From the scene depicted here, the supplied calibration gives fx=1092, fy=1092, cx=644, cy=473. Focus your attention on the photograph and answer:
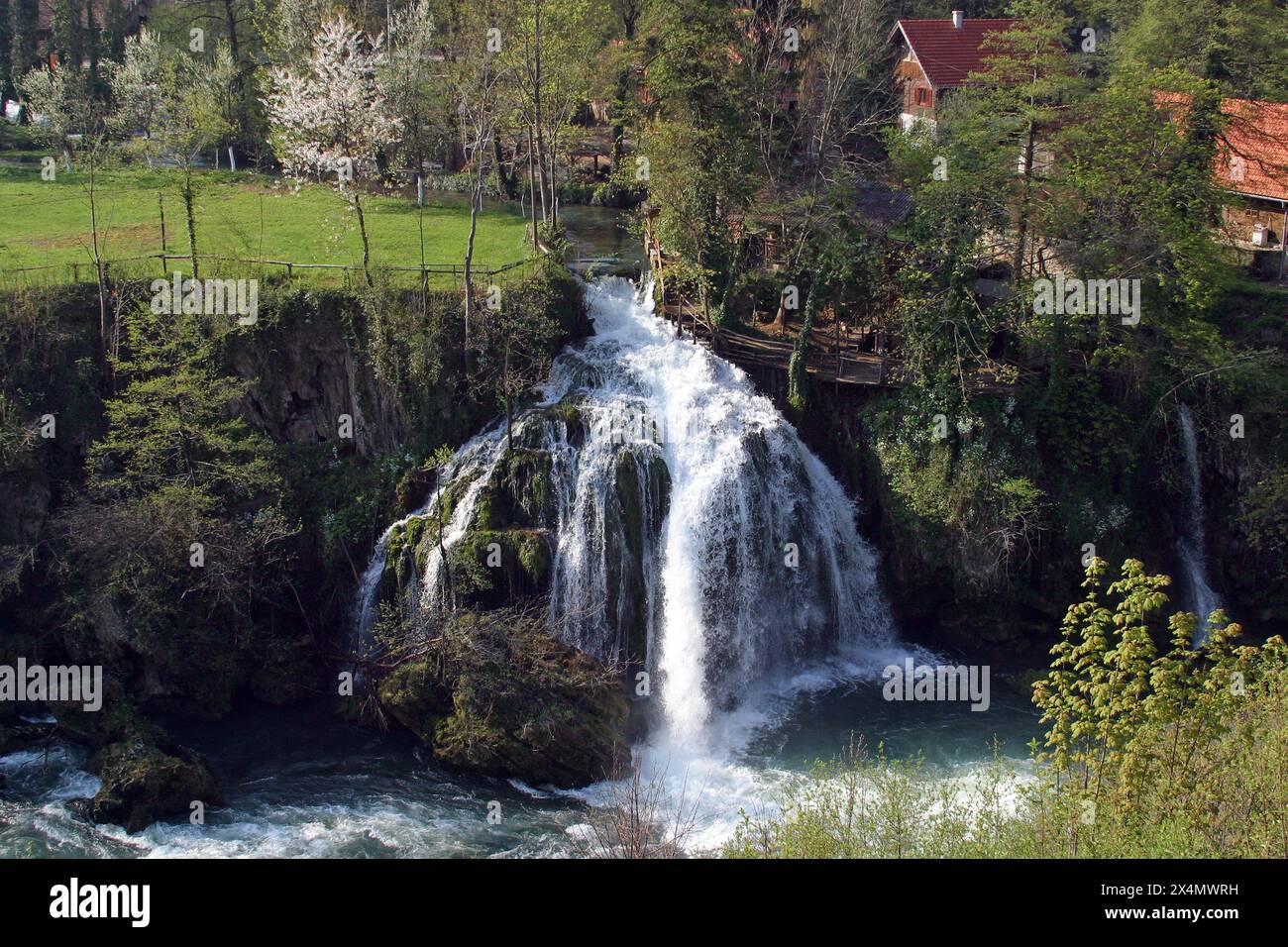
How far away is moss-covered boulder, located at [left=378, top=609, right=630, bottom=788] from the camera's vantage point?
76.5ft

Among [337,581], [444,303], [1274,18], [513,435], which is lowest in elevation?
[337,581]

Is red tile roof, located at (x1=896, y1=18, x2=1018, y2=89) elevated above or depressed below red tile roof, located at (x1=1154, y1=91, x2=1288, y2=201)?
above

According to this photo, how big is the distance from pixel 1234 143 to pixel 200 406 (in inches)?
1275

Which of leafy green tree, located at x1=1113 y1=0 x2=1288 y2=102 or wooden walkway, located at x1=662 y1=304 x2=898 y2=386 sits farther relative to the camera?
leafy green tree, located at x1=1113 y1=0 x2=1288 y2=102

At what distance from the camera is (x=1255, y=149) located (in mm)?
34938

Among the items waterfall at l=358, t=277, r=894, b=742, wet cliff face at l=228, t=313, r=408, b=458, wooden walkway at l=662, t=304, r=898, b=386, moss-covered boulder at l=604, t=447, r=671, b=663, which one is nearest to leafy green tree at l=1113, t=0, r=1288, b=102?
wooden walkway at l=662, t=304, r=898, b=386

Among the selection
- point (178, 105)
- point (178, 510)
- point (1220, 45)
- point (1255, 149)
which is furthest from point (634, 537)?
point (1255, 149)

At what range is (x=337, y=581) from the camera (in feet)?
91.7

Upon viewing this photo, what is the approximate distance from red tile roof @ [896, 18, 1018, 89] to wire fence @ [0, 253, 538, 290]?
22.2m

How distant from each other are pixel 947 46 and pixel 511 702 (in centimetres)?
3525

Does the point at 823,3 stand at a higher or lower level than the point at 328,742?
higher

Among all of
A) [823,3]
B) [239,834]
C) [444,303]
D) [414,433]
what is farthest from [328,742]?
[823,3]

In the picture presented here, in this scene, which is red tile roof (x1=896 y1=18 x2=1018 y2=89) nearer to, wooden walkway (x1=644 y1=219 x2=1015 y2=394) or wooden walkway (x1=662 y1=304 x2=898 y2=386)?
wooden walkway (x1=644 y1=219 x2=1015 y2=394)

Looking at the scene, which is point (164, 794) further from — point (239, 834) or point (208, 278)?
point (208, 278)
